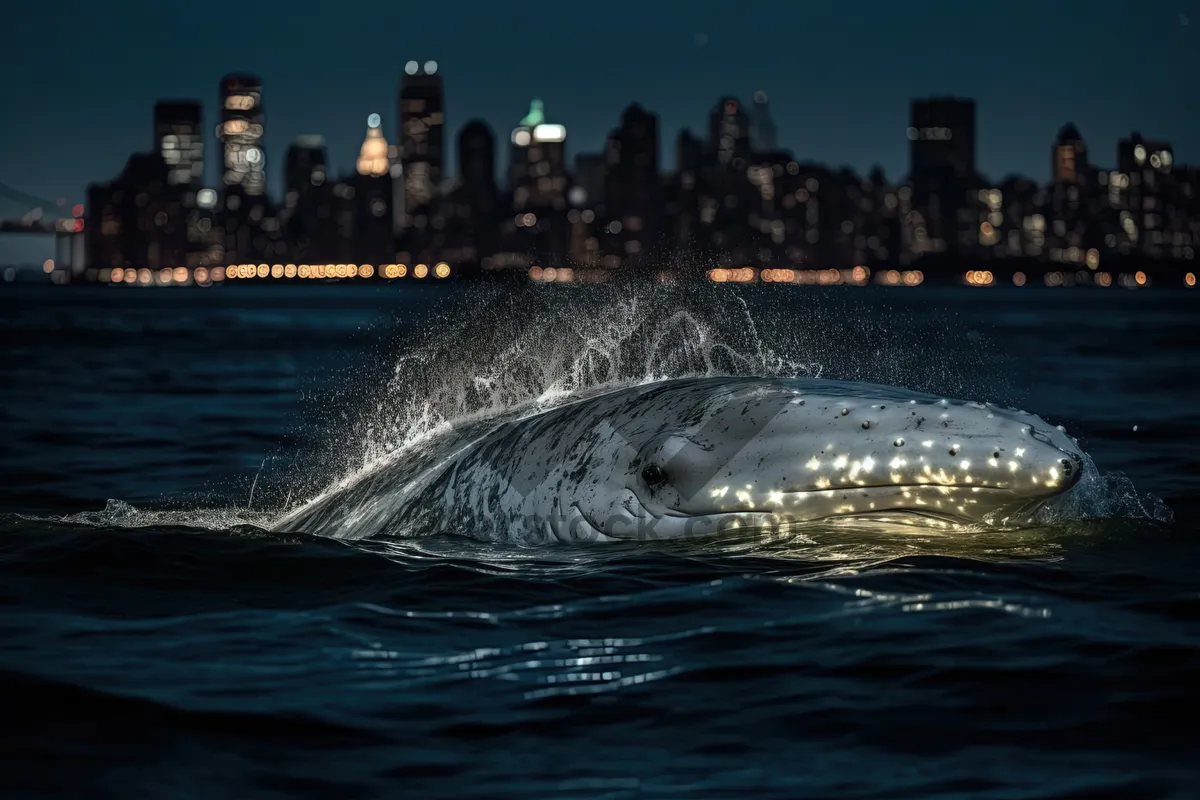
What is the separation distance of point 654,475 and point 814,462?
921 millimetres

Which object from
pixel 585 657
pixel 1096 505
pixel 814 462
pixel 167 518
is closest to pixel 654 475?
pixel 814 462

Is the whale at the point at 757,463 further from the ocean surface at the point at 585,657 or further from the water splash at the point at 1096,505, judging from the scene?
the water splash at the point at 1096,505

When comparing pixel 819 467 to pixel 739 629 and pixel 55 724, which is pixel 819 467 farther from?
pixel 55 724

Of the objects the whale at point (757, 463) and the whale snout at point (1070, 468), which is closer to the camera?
the whale snout at point (1070, 468)

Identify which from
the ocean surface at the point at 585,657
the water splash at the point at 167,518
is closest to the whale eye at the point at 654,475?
the ocean surface at the point at 585,657

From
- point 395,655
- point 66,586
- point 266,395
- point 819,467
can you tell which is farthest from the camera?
point 266,395

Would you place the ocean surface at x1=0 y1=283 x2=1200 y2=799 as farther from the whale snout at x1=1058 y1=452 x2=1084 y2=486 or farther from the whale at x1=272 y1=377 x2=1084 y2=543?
the whale snout at x1=1058 y1=452 x2=1084 y2=486

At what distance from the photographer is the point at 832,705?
295 inches

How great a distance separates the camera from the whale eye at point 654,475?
1002cm

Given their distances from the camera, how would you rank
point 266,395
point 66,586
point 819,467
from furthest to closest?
point 266,395 → point 66,586 → point 819,467

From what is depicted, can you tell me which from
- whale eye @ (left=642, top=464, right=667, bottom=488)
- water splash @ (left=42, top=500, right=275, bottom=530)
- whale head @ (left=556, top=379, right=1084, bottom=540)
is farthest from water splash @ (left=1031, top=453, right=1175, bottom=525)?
water splash @ (left=42, top=500, right=275, bottom=530)

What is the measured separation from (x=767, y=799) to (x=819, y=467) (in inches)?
147

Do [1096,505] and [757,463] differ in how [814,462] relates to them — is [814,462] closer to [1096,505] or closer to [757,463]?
[757,463]

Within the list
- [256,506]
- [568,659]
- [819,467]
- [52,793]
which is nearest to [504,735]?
[568,659]
